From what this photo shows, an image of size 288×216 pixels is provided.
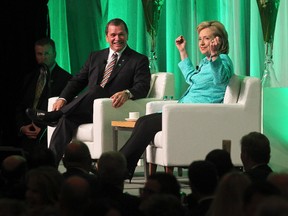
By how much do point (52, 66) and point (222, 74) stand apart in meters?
2.20

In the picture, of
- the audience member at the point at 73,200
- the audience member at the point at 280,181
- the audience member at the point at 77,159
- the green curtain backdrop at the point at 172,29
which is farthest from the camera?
the green curtain backdrop at the point at 172,29

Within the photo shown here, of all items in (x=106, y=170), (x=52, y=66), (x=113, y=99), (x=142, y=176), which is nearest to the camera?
(x=106, y=170)

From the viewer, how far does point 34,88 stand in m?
8.57

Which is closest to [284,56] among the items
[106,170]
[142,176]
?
[142,176]

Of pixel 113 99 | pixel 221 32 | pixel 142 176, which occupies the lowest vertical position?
pixel 142 176

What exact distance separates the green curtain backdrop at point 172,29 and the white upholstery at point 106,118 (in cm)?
126

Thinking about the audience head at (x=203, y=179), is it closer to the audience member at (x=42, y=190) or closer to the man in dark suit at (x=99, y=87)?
the audience member at (x=42, y=190)

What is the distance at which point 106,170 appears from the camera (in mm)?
4164

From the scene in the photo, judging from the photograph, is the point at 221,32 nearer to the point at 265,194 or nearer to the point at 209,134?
the point at 209,134

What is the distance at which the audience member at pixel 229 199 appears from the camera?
3064 mm

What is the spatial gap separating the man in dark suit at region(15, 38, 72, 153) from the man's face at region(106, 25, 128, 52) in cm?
80

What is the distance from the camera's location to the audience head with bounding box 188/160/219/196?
12.7 feet

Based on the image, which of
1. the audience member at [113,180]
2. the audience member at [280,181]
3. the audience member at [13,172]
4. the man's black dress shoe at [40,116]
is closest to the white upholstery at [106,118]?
the man's black dress shoe at [40,116]

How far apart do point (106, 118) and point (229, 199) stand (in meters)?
4.37
